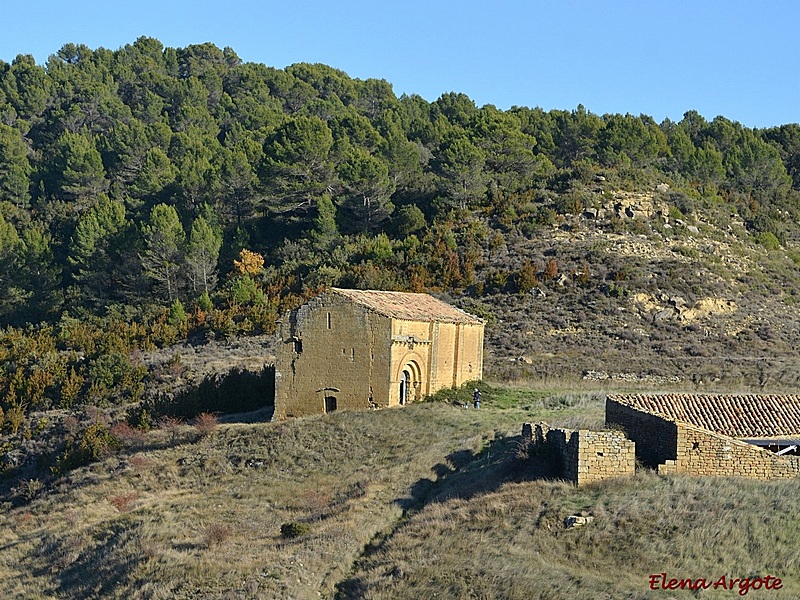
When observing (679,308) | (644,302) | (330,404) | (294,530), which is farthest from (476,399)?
(679,308)

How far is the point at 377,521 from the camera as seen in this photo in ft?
63.8

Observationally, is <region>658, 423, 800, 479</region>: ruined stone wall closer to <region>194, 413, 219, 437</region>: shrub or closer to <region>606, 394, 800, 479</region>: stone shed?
→ <region>606, 394, 800, 479</region>: stone shed

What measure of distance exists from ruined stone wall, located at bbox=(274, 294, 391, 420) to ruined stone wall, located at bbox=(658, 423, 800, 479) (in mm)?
14261

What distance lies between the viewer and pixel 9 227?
61.8 m

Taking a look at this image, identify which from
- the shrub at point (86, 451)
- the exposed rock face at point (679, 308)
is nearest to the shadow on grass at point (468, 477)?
the shrub at point (86, 451)

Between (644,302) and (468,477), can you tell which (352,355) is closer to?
(468,477)

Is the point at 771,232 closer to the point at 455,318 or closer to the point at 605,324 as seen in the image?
the point at 605,324

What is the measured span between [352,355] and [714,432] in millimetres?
14970

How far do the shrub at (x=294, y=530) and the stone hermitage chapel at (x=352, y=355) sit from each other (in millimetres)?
11137

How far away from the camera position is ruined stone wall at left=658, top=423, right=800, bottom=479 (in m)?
17.7

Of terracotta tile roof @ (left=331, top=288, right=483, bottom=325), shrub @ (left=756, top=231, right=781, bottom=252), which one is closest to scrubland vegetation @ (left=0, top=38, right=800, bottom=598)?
shrub @ (left=756, top=231, right=781, bottom=252)

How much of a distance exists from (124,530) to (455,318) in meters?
16.5

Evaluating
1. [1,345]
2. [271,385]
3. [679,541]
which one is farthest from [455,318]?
[1,345]

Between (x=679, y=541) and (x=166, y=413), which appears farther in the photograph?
(x=166, y=413)
